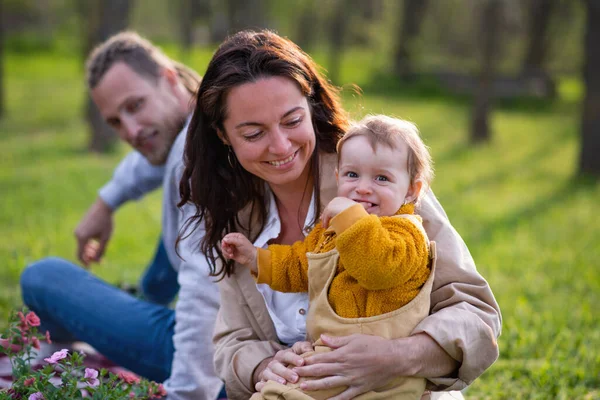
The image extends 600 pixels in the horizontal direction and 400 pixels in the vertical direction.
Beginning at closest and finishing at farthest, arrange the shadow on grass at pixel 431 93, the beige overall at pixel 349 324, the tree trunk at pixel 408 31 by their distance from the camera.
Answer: the beige overall at pixel 349 324, the shadow on grass at pixel 431 93, the tree trunk at pixel 408 31

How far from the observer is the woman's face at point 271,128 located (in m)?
2.24

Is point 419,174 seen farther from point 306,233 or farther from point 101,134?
point 101,134

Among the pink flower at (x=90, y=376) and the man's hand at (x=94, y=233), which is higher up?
the pink flower at (x=90, y=376)

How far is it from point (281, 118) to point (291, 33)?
26.5 m

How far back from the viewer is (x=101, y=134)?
10547 mm

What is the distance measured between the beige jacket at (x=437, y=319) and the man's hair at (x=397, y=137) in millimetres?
137

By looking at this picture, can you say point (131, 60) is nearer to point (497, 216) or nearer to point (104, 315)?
point (104, 315)

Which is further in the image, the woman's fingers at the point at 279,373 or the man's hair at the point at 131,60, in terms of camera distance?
the man's hair at the point at 131,60

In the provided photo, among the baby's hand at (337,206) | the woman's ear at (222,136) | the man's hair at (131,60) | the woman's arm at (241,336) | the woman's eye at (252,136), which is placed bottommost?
the woman's arm at (241,336)

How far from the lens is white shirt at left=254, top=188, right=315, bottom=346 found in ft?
7.83

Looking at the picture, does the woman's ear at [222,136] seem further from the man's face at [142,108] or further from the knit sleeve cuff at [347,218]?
the man's face at [142,108]

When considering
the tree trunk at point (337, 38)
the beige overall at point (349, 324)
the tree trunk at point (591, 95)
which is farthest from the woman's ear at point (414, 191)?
the tree trunk at point (337, 38)

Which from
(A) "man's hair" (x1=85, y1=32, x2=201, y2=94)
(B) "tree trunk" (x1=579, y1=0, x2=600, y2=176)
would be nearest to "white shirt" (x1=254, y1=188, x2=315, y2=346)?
(A) "man's hair" (x1=85, y1=32, x2=201, y2=94)

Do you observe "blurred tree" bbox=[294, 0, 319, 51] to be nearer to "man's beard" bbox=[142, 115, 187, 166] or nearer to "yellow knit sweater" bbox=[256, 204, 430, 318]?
"man's beard" bbox=[142, 115, 187, 166]
